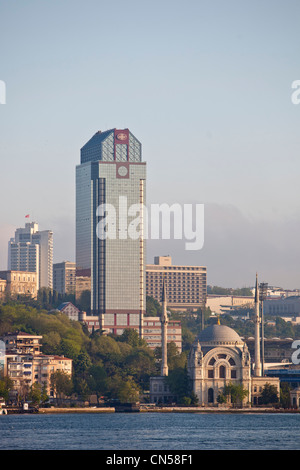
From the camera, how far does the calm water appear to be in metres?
84.4

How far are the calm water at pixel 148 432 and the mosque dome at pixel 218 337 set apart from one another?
79.2 feet

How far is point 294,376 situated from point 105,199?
166 feet

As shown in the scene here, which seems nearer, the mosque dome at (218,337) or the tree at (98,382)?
the tree at (98,382)

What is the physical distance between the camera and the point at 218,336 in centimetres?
15250

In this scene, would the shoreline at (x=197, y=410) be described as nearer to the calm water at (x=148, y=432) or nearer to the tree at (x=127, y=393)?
the tree at (x=127, y=393)

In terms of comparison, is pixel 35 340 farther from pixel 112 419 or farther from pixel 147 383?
pixel 112 419

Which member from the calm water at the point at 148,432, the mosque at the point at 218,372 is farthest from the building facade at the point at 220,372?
the calm water at the point at 148,432

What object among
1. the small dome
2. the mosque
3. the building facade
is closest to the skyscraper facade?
the small dome

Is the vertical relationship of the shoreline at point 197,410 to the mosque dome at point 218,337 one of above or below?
below

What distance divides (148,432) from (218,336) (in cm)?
5669

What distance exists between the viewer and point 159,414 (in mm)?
132875

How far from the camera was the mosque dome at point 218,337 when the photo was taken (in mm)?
152125
